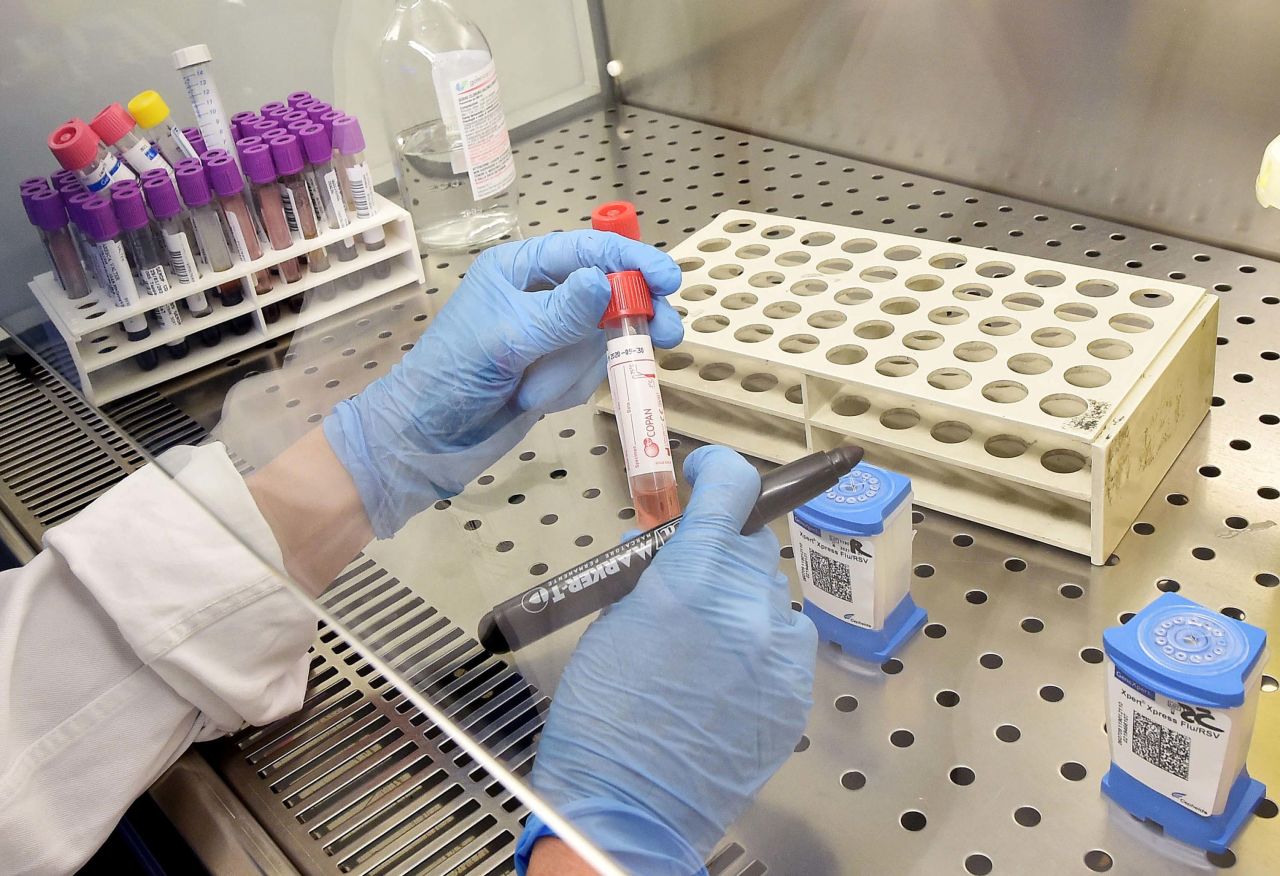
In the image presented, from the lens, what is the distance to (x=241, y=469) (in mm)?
750

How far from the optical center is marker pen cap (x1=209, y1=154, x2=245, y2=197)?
2.93 feet

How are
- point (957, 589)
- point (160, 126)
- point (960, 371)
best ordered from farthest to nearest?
point (160, 126) < point (960, 371) < point (957, 589)

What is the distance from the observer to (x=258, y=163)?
883mm

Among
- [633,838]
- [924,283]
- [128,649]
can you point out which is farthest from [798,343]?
[128,649]

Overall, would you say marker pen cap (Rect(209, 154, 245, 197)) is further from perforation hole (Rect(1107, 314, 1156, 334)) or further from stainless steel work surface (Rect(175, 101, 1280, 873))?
A: perforation hole (Rect(1107, 314, 1156, 334))

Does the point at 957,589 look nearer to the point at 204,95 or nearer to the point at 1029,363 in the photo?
the point at 1029,363

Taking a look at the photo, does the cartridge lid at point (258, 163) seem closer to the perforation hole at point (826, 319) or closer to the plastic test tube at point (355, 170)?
the plastic test tube at point (355, 170)

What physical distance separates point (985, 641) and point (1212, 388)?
1.19 feet

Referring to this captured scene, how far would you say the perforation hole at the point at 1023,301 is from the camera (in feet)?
2.78

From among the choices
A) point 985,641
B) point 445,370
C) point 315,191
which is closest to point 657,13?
point 315,191

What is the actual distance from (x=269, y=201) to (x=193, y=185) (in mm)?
61

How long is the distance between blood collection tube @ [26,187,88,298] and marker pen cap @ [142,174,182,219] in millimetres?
78

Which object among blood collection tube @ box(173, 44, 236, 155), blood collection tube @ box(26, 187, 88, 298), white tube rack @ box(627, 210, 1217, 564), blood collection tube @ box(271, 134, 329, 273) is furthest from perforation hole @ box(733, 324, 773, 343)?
blood collection tube @ box(26, 187, 88, 298)

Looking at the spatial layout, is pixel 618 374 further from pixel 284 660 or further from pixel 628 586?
pixel 284 660
